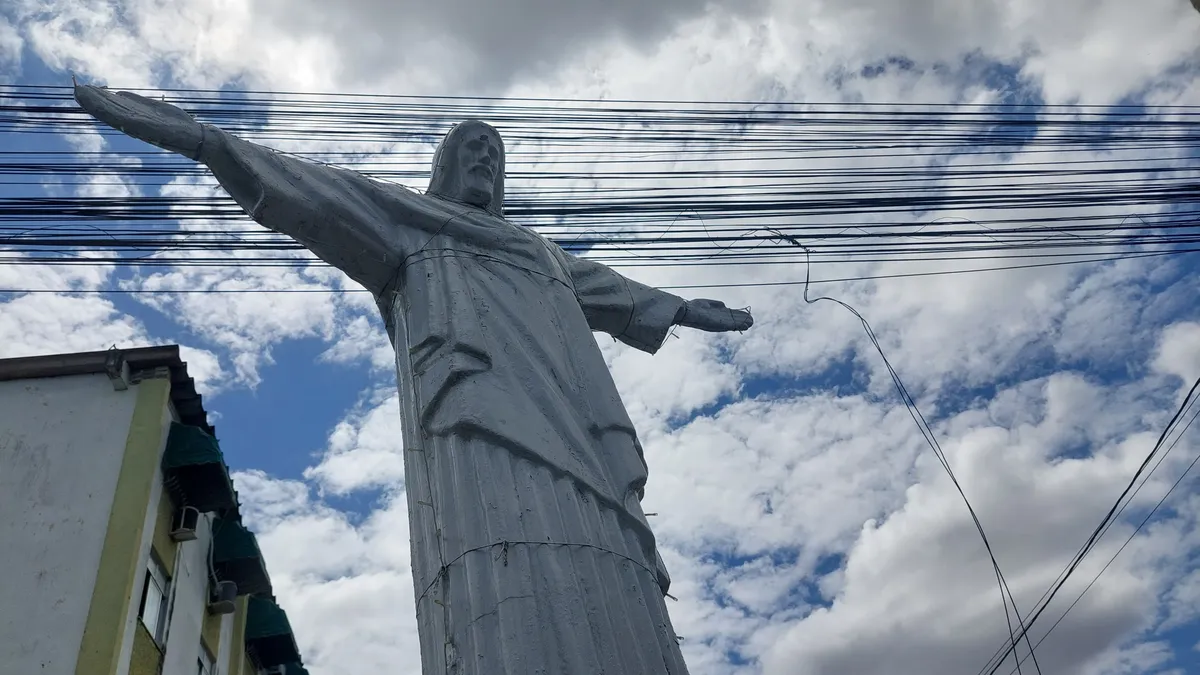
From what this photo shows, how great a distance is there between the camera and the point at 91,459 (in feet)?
40.2

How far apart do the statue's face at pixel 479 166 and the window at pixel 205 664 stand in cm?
1080

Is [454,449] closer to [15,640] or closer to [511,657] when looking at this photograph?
[511,657]

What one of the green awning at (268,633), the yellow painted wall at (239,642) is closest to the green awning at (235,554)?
the yellow painted wall at (239,642)

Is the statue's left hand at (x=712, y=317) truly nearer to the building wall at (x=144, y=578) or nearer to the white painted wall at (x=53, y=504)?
the building wall at (x=144, y=578)

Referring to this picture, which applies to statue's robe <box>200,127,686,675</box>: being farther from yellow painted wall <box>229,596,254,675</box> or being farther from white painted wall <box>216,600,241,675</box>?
yellow painted wall <box>229,596,254,675</box>

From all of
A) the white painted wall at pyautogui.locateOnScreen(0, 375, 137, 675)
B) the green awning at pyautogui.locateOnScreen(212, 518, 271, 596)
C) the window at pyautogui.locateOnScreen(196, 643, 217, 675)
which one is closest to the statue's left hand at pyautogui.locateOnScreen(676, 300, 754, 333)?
the white painted wall at pyautogui.locateOnScreen(0, 375, 137, 675)

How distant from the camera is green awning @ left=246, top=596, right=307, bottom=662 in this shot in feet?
51.8

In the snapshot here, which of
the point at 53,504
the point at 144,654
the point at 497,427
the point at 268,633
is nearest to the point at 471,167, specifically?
the point at 497,427

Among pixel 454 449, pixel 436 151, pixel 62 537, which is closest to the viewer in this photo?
pixel 454 449

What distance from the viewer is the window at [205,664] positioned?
1332 cm

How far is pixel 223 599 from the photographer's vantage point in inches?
555

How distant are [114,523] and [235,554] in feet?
9.39

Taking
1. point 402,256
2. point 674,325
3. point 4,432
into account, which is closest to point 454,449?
point 402,256

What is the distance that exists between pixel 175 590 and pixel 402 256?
33.6 feet
